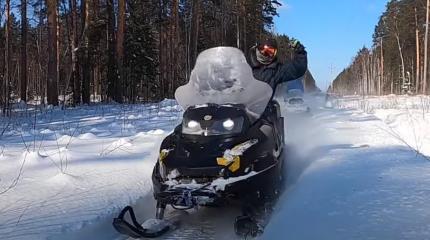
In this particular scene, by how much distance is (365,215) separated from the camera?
159 inches

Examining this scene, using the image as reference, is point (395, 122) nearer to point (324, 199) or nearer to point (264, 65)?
point (264, 65)

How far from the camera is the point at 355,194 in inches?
186

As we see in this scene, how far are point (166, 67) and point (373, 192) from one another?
113 ft

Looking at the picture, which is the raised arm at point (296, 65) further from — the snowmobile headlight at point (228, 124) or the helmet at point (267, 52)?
the snowmobile headlight at point (228, 124)

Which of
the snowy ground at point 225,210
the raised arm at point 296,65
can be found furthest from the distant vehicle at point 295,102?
the raised arm at point 296,65

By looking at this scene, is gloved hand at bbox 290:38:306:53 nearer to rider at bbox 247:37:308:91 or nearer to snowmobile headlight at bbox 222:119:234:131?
rider at bbox 247:37:308:91

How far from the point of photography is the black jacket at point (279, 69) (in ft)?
22.2

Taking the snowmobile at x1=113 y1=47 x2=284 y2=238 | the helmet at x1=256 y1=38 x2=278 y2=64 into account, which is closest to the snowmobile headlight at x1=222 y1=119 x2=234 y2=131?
the snowmobile at x1=113 y1=47 x2=284 y2=238

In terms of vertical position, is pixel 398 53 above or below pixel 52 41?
above

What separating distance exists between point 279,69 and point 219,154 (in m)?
2.78

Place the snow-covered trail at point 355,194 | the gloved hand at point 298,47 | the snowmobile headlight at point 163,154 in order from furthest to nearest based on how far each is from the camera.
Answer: the gloved hand at point 298,47, the snowmobile headlight at point 163,154, the snow-covered trail at point 355,194

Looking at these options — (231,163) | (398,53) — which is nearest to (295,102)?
(231,163)

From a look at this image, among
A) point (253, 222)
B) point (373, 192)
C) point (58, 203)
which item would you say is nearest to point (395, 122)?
point (373, 192)

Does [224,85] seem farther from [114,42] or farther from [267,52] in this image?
[114,42]
